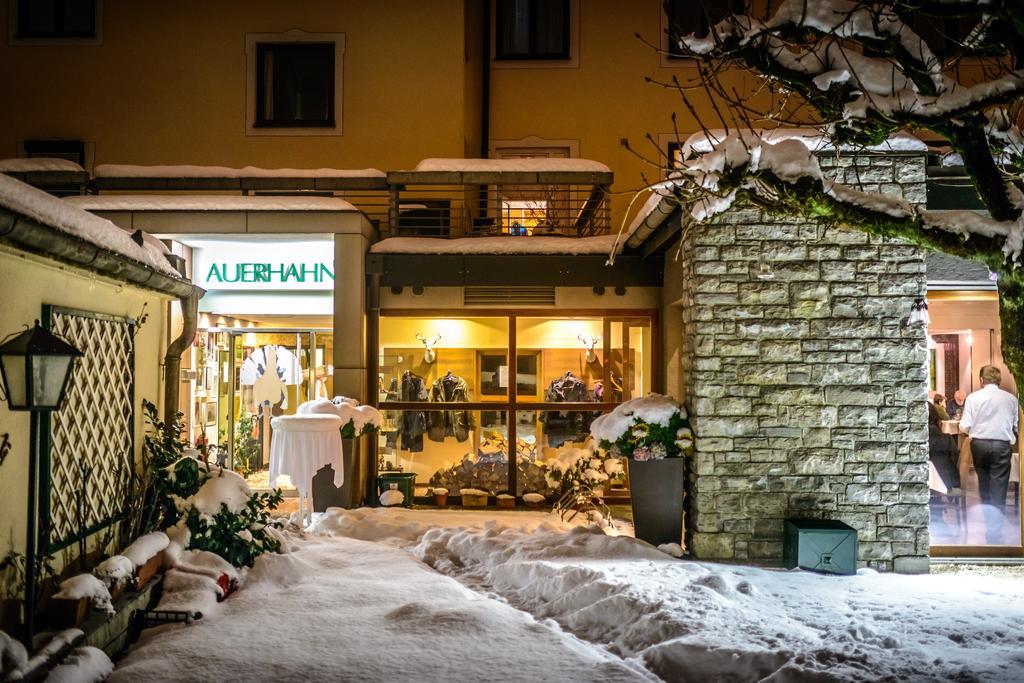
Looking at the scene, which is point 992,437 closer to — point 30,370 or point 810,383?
point 810,383

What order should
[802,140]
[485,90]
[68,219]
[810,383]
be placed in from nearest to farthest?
[68,219]
[802,140]
[810,383]
[485,90]

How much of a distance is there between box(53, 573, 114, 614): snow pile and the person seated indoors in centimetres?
782

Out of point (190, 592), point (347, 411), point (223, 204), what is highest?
point (223, 204)

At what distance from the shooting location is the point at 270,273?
11.6 metres

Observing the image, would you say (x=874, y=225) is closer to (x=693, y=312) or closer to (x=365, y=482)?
(x=693, y=312)

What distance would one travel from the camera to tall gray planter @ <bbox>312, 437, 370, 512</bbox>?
10141 mm

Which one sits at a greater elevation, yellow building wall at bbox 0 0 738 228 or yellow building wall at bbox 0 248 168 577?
yellow building wall at bbox 0 0 738 228

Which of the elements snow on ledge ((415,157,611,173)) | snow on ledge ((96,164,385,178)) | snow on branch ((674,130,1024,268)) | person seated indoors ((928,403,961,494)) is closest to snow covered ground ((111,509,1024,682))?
person seated indoors ((928,403,961,494))

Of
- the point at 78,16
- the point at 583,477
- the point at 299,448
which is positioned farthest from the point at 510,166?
the point at 78,16

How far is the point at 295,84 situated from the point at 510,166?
5605mm

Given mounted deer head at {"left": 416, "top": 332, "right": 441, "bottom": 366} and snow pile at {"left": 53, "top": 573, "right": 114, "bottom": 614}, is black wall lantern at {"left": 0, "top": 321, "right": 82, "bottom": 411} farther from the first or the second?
mounted deer head at {"left": 416, "top": 332, "right": 441, "bottom": 366}

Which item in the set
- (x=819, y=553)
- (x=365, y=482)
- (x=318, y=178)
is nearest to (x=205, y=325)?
(x=318, y=178)

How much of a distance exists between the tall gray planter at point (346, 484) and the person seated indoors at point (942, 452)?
23.1 feet

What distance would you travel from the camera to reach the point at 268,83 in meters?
14.9
